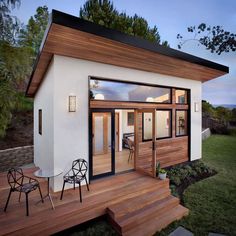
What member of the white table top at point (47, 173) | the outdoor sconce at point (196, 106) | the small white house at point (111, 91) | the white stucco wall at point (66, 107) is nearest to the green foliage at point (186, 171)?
the small white house at point (111, 91)

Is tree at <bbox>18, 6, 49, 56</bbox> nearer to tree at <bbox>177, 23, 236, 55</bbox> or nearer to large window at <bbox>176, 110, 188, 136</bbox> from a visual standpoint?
large window at <bbox>176, 110, 188, 136</bbox>

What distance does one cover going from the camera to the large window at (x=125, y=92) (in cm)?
459

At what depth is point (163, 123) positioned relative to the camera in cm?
598

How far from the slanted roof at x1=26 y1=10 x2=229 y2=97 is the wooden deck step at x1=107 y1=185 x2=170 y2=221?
3499 millimetres

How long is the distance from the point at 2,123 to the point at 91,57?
5285mm

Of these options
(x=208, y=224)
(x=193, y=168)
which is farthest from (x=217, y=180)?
(x=208, y=224)

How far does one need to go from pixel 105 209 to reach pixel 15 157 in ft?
18.9

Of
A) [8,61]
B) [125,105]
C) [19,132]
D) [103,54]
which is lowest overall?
[19,132]

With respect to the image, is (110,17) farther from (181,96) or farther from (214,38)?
(214,38)

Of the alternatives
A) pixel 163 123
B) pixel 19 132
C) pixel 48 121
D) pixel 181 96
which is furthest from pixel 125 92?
pixel 19 132

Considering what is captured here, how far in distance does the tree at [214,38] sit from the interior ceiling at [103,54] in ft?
2.53

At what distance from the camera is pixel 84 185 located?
421cm

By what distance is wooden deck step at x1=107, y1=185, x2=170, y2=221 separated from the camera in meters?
3.32

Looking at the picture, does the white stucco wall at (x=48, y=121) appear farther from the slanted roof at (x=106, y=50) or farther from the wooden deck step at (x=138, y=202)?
the wooden deck step at (x=138, y=202)
